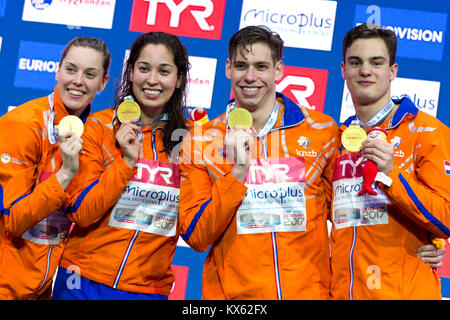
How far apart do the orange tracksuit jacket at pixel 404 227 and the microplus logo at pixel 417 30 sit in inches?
70.2

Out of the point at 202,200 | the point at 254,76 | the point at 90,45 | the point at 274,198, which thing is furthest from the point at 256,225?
the point at 90,45

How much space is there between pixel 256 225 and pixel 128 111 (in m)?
0.78

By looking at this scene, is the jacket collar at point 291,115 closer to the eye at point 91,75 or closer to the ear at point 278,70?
the ear at point 278,70

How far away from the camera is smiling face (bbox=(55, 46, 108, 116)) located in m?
2.47

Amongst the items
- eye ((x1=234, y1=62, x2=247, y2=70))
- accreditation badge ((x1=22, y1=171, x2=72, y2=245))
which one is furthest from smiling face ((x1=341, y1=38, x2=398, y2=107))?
accreditation badge ((x1=22, y1=171, x2=72, y2=245))

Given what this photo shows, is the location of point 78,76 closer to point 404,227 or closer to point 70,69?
point 70,69

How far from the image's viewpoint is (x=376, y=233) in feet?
6.86

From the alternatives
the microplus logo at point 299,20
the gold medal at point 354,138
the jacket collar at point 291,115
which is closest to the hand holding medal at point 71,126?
the jacket collar at point 291,115

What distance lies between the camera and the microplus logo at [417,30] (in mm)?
3754

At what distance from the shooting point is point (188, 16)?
12.6 ft

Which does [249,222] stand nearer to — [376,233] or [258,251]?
[258,251]

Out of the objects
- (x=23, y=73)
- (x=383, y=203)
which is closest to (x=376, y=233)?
(x=383, y=203)

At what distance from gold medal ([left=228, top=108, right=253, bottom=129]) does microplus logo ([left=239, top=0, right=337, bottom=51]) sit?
186 cm
